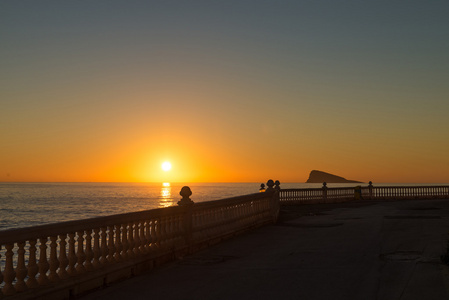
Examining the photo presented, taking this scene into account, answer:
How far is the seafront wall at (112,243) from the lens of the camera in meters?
7.41

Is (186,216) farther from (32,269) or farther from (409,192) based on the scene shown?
(409,192)

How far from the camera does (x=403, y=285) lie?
30.0 ft

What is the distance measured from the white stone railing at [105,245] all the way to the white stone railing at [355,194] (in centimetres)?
2109

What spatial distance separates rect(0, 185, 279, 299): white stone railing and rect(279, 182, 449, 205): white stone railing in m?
21.1

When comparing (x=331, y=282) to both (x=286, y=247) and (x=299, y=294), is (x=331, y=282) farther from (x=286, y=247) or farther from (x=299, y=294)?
(x=286, y=247)

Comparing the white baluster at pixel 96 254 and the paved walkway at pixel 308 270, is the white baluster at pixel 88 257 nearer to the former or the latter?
the white baluster at pixel 96 254

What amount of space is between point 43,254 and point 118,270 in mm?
2390

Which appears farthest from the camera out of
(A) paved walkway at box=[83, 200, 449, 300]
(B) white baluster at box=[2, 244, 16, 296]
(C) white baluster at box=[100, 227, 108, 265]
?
(C) white baluster at box=[100, 227, 108, 265]

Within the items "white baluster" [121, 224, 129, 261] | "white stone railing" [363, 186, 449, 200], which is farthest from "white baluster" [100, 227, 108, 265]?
"white stone railing" [363, 186, 449, 200]

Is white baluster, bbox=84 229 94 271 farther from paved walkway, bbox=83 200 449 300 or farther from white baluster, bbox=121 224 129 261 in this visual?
white baluster, bbox=121 224 129 261

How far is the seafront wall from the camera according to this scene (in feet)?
24.3

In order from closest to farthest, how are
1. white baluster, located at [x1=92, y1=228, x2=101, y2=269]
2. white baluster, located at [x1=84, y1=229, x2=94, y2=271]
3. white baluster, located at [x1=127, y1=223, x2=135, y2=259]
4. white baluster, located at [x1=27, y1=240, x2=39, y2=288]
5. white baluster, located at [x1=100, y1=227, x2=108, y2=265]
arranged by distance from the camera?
white baluster, located at [x1=27, y1=240, x2=39, y2=288], white baluster, located at [x1=84, y1=229, x2=94, y2=271], white baluster, located at [x1=92, y1=228, x2=101, y2=269], white baluster, located at [x1=100, y1=227, x2=108, y2=265], white baluster, located at [x1=127, y1=223, x2=135, y2=259]

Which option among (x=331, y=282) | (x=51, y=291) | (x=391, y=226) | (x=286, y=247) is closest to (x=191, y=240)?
(x=286, y=247)

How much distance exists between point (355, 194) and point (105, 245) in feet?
125
